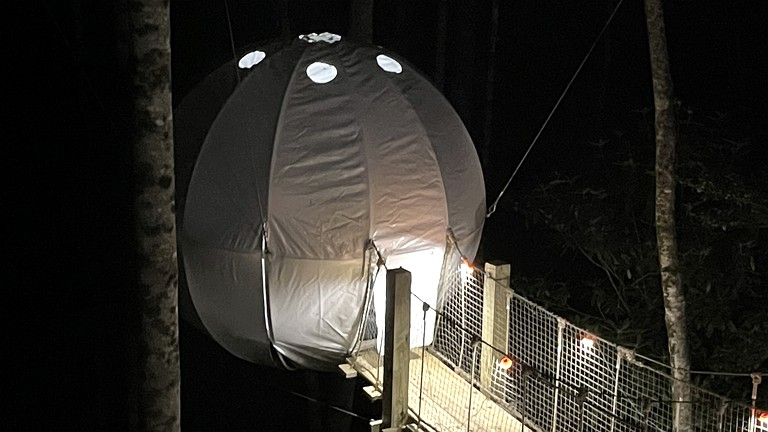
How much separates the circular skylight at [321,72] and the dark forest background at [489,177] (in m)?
1.07

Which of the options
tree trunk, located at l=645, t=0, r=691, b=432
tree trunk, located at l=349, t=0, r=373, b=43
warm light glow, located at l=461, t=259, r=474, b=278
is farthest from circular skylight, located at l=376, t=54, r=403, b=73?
tree trunk, located at l=349, t=0, r=373, b=43

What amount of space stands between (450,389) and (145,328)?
71.7 inches

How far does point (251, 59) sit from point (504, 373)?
2341 mm

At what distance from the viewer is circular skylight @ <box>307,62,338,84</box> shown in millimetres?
4586

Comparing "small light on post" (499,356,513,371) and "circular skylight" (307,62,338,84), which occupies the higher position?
"circular skylight" (307,62,338,84)

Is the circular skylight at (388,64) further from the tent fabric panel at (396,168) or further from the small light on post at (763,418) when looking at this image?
the small light on post at (763,418)

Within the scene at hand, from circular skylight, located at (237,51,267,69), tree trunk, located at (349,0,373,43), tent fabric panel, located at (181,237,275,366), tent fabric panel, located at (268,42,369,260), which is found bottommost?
tent fabric panel, located at (181,237,275,366)

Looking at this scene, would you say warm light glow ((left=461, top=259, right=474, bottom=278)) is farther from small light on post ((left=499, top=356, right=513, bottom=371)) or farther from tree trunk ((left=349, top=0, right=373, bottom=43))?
tree trunk ((left=349, top=0, right=373, bottom=43))

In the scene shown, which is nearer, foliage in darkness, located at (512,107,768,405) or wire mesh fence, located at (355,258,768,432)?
wire mesh fence, located at (355,258,768,432)

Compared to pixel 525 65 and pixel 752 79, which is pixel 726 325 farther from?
pixel 525 65

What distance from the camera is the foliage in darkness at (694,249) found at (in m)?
5.05

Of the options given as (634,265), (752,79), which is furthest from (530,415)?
(752,79)

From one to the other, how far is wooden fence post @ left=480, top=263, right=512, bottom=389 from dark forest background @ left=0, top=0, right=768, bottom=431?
4.03ft

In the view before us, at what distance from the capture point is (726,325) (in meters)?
5.25
